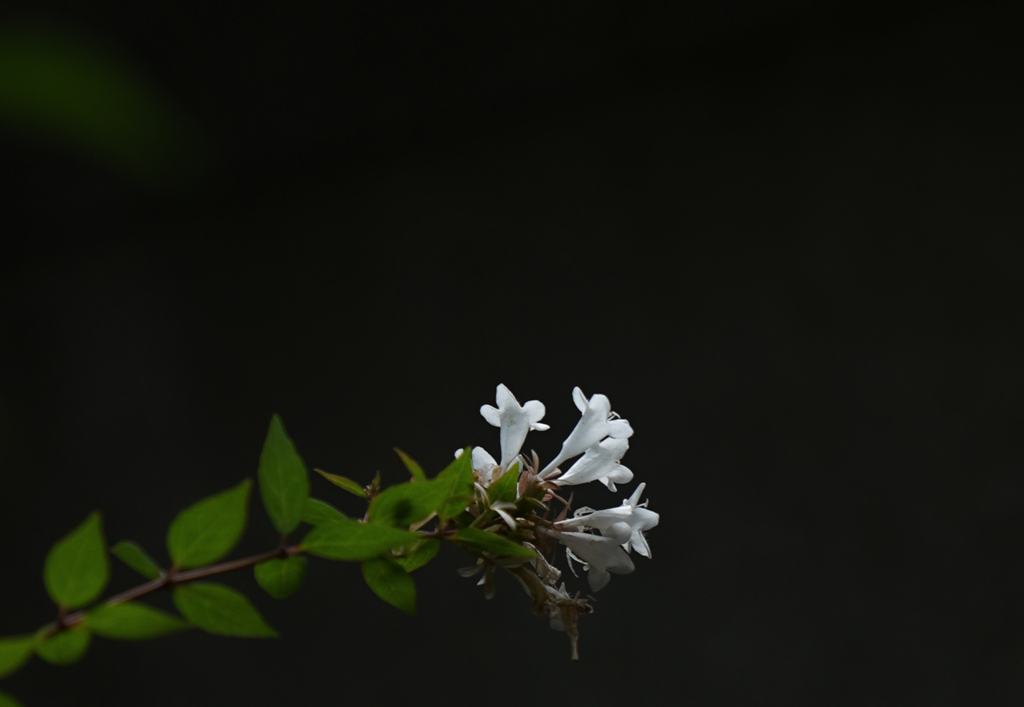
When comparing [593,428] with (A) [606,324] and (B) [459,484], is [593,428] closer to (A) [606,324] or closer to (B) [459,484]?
(B) [459,484]

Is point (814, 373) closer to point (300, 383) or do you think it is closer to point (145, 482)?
point (300, 383)

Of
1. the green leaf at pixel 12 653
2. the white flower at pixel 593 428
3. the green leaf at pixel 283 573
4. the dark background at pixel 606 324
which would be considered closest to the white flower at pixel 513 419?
the white flower at pixel 593 428

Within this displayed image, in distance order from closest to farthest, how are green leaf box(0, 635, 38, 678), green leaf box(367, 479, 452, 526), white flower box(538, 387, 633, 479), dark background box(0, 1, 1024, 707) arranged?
green leaf box(0, 635, 38, 678) → green leaf box(367, 479, 452, 526) → white flower box(538, 387, 633, 479) → dark background box(0, 1, 1024, 707)

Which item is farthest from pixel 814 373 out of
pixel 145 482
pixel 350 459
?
pixel 145 482

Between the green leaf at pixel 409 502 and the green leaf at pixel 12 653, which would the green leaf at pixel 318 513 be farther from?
the green leaf at pixel 12 653

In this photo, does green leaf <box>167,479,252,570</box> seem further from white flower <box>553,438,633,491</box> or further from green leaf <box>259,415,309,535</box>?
white flower <box>553,438,633,491</box>

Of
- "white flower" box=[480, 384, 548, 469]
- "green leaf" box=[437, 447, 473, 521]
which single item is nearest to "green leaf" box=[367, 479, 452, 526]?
"green leaf" box=[437, 447, 473, 521]

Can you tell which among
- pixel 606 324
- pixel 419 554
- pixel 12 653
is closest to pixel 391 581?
pixel 419 554
